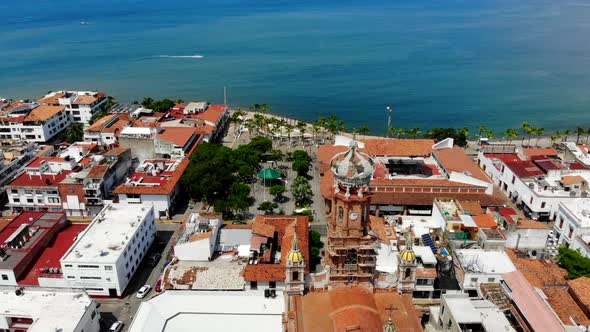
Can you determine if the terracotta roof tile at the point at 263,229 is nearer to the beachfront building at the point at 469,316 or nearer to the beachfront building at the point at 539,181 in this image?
the beachfront building at the point at 469,316

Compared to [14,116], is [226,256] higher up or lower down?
lower down

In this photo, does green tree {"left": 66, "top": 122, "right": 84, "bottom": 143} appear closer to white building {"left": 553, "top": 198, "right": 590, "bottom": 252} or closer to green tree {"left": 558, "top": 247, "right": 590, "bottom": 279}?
green tree {"left": 558, "top": 247, "right": 590, "bottom": 279}

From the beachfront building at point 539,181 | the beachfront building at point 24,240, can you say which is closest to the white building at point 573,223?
the beachfront building at point 539,181

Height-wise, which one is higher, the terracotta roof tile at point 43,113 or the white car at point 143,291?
the terracotta roof tile at point 43,113

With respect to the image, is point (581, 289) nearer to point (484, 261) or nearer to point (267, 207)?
point (484, 261)

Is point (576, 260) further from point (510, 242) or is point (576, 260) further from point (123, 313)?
point (123, 313)

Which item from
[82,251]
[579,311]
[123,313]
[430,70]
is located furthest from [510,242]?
[430,70]
